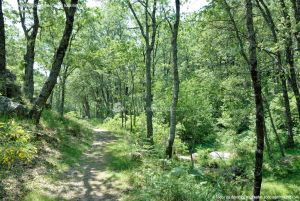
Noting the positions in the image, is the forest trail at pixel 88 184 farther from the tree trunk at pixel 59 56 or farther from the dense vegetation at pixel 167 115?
the tree trunk at pixel 59 56

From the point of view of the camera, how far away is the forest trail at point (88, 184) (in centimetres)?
741

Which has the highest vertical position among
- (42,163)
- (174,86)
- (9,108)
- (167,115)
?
(174,86)

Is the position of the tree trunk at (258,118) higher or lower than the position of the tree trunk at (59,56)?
lower

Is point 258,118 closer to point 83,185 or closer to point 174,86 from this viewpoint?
point 83,185

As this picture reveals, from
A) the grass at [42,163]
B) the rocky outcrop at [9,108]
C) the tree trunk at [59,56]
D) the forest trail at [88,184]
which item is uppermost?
the tree trunk at [59,56]

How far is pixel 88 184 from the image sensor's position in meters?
8.38

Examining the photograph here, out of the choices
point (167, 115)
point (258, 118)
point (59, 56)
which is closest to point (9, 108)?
point (59, 56)

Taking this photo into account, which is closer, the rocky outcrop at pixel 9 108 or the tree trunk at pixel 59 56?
the rocky outcrop at pixel 9 108

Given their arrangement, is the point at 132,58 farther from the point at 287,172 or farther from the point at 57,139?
the point at 287,172

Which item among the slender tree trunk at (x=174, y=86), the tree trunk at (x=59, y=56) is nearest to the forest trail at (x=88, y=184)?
the tree trunk at (x=59, y=56)

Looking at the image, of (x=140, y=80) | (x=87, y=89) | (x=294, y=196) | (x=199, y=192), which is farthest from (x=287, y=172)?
(x=87, y=89)

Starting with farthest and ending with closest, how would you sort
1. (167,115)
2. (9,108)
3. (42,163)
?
(167,115) < (9,108) < (42,163)

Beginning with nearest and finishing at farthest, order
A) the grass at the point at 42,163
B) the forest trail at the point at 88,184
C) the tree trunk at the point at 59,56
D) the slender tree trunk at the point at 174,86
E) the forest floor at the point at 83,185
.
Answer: the grass at the point at 42,163, the forest floor at the point at 83,185, the forest trail at the point at 88,184, the tree trunk at the point at 59,56, the slender tree trunk at the point at 174,86

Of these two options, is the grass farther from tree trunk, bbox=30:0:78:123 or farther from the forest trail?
tree trunk, bbox=30:0:78:123
